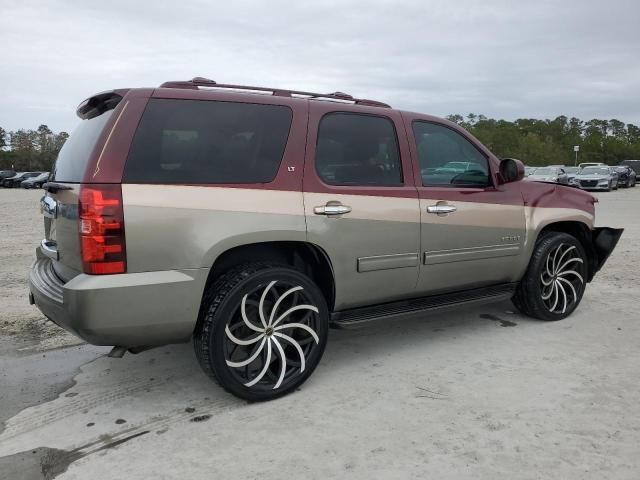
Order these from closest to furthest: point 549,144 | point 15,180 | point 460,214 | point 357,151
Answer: point 357,151 → point 460,214 → point 15,180 → point 549,144

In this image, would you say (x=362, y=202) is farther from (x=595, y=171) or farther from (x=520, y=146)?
(x=520, y=146)

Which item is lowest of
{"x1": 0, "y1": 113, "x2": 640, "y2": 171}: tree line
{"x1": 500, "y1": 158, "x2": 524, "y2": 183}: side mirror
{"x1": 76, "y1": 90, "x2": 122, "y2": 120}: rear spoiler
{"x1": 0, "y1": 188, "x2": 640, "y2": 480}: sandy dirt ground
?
{"x1": 0, "y1": 188, "x2": 640, "y2": 480}: sandy dirt ground

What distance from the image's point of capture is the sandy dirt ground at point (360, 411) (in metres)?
2.53

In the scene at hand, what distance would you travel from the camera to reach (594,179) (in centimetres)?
2759

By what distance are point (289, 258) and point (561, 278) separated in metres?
2.69

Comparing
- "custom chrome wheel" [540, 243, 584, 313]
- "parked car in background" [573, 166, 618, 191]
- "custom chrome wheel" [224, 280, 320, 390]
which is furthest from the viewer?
"parked car in background" [573, 166, 618, 191]

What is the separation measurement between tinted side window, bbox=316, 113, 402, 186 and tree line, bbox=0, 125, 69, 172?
70.2 meters

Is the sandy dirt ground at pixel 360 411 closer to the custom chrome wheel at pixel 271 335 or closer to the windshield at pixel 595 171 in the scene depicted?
the custom chrome wheel at pixel 271 335

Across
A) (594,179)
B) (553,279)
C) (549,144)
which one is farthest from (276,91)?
(549,144)

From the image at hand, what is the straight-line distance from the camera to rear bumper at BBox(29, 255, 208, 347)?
2.70 meters

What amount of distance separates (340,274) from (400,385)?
799 mm

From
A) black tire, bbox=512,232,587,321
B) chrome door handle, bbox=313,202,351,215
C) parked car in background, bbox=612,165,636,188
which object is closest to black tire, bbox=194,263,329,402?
chrome door handle, bbox=313,202,351,215

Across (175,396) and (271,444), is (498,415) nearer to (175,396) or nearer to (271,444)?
Result: (271,444)

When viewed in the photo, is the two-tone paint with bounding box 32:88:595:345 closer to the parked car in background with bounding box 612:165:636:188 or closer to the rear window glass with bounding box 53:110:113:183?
the rear window glass with bounding box 53:110:113:183
